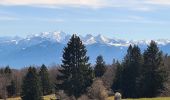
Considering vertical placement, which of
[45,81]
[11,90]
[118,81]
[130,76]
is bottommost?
[118,81]

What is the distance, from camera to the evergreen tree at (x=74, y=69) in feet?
284

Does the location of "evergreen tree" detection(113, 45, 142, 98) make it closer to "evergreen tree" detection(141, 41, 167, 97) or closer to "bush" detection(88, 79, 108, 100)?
"evergreen tree" detection(141, 41, 167, 97)

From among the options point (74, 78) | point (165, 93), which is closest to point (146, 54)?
point (165, 93)

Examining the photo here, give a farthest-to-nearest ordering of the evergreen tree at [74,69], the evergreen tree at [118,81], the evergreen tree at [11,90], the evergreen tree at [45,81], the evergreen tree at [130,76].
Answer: the evergreen tree at [11,90]
the evergreen tree at [45,81]
the evergreen tree at [118,81]
the evergreen tree at [130,76]
the evergreen tree at [74,69]

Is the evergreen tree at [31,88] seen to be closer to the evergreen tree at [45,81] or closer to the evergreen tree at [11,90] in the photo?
the evergreen tree at [45,81]

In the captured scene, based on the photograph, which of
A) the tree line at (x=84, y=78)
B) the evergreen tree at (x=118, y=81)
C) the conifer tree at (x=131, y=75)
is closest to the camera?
the tree line at (x=84, y=78)

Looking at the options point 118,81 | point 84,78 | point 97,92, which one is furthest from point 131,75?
point 97,92

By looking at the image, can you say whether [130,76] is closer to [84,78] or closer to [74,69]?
[84,78]

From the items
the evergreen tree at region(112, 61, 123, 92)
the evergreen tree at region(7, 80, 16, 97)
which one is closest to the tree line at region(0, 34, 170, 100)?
the evergreen tree at region(112, 61, 123, 92)

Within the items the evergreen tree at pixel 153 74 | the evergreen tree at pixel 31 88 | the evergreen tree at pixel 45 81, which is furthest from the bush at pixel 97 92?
the evergreen tree at pixel 45 81

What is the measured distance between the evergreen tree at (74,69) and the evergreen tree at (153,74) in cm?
1066

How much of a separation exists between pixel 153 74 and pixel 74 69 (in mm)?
14115

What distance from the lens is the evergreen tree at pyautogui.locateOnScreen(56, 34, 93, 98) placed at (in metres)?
86.4

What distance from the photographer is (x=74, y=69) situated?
86.7 meters
